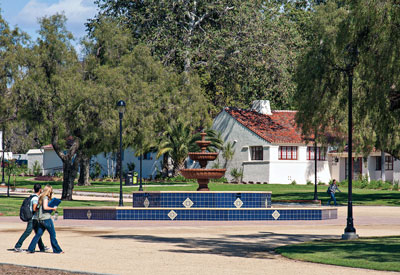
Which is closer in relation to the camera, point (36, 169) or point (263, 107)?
point (263, 107)

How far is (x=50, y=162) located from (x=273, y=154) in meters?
30.3

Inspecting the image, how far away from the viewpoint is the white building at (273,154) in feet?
189

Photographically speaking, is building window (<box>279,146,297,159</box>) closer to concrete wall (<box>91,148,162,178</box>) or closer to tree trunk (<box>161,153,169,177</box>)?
tree trunk (<box>161,153,169,177</box>)

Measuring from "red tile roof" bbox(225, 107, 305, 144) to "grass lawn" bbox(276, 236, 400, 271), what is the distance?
38.1 meters

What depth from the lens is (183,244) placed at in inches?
747

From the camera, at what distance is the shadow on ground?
17172 millimetres

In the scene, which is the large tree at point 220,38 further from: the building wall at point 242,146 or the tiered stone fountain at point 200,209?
the tiered stone fountain at point 200,209

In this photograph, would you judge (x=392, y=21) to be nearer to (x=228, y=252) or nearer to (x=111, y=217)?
(x=228, y=252)

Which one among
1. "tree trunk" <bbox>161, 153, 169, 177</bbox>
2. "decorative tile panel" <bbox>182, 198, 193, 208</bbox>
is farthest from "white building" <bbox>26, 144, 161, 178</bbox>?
"decorative tile panel" <bbox>182, 198, 193, 208</bbox>

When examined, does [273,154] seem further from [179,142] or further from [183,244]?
[183,244]

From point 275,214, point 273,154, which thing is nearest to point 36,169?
point 273,154

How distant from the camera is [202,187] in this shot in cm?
3109

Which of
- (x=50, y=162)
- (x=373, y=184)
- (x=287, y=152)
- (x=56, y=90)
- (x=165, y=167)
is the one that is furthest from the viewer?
(x=50, y=162)

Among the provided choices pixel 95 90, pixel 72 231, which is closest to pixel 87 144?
pixel 95 90
